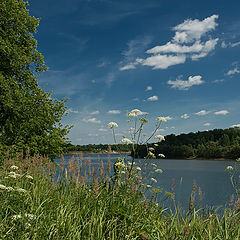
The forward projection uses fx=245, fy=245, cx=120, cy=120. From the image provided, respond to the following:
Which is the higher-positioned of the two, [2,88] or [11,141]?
[2,88]

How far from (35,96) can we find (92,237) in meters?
A: 13.2

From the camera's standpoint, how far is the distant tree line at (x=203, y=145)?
88.4 metres

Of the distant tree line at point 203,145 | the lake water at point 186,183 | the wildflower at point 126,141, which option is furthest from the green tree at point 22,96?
the distant tree line at point 203,145

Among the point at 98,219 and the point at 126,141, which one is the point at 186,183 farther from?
the point at 98,219

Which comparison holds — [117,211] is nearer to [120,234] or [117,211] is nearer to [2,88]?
[120,234]

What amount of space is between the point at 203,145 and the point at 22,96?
98.7 m

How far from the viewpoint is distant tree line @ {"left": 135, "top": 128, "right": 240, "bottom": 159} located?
88375mm

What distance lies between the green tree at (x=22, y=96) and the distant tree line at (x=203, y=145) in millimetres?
69129

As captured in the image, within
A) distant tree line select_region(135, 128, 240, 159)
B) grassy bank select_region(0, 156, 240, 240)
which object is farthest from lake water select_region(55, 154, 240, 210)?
distant tree line select_region(135, 128, 240, 159)

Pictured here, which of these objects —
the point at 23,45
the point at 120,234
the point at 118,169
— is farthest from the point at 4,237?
the point at 23,45

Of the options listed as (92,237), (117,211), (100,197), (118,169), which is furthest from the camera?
(118,169)

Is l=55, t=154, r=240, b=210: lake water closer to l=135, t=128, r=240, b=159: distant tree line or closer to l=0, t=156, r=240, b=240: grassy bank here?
l=0, t=156, r=240, b=240: grassy bank

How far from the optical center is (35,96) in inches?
602

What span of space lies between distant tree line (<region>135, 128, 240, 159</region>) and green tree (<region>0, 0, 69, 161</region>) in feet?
227
